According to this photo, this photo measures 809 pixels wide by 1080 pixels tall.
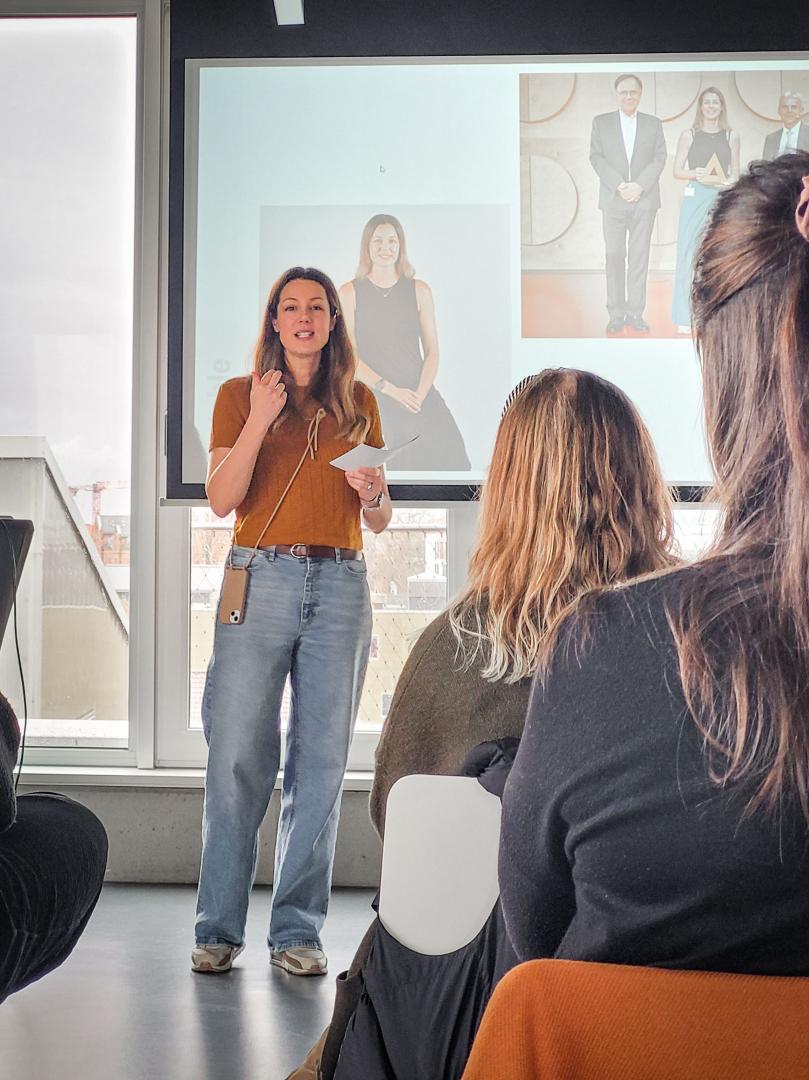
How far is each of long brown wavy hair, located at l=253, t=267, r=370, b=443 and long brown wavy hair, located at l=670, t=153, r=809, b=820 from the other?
1905 millimetres

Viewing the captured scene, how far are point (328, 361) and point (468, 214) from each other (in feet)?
2.81

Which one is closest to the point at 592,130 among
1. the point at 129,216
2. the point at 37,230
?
the point at 129,216

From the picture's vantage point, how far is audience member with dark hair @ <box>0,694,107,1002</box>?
1.06 meters

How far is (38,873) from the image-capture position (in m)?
1.11

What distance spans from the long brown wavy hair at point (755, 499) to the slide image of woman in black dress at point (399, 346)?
2356 mm

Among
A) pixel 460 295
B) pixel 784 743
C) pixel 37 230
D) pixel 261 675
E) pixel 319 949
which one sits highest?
pixel 37 230

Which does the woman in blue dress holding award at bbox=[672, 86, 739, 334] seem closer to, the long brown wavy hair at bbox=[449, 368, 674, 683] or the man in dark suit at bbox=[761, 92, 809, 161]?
the man in dark suit at bbox=[761, 92, 809, 161]

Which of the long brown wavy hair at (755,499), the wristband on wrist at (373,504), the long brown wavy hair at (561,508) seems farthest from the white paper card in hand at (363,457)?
the long brown wavy hair at (755,499)

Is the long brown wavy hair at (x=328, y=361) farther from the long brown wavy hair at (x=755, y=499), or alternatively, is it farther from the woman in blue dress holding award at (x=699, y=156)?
the long brown wavy hair at (x=755, y=499)

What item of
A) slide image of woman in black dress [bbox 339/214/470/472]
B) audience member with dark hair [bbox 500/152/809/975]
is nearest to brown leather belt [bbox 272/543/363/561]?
slide image of woman in black dress [bbox 339/214/470/472]

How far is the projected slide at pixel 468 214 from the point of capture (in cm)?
312

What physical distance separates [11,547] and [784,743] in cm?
100

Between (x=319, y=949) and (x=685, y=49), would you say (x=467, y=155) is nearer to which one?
(x=685, y=49)

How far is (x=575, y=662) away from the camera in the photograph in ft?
2.21
